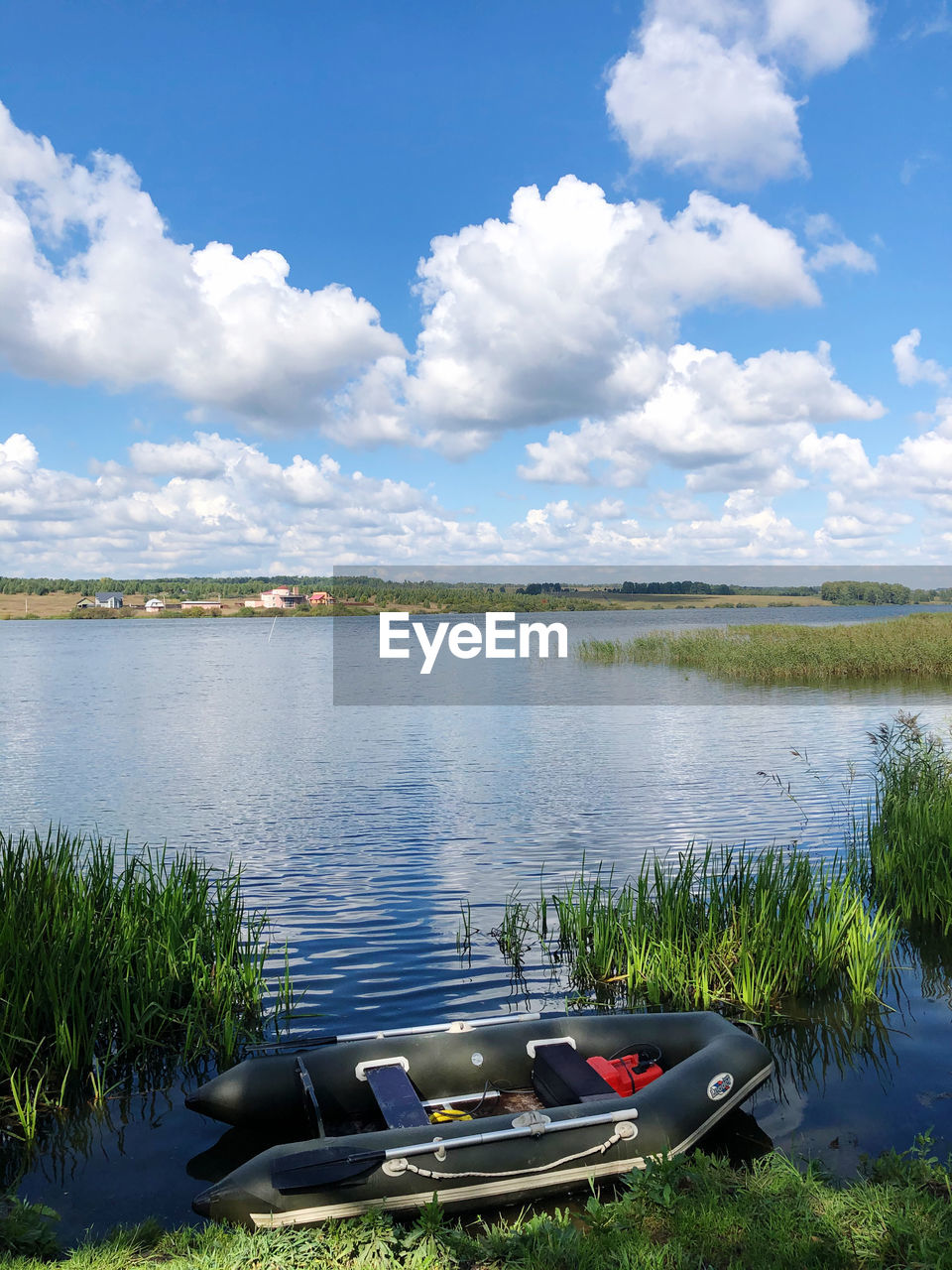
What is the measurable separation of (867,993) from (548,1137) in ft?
12.3

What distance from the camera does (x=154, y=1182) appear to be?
503 centimetres

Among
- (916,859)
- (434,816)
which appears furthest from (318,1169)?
(434,816)

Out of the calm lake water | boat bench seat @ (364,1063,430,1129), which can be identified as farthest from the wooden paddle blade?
the calm lake water

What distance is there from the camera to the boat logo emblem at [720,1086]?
5.11m

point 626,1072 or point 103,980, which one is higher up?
point 103,980

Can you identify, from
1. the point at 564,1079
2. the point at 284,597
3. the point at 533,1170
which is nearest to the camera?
the point at 533,1170

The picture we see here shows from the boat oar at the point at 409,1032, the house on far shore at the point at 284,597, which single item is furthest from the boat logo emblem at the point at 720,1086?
the house on far shore at the point at 284,597

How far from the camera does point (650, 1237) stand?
400 centimetres

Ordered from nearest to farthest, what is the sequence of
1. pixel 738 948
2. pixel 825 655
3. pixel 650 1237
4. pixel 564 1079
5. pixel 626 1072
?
pixel 650 1237 < pixel 564 1079 < pixel 626 1072 < pixel 738 948 < pixel 825 655

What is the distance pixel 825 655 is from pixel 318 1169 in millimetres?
33671

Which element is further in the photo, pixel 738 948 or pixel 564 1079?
pixel 738 948

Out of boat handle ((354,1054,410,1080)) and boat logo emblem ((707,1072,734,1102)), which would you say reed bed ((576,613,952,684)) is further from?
boat handle ((354,1054,410,1080))

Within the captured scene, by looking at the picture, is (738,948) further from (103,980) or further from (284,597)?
(284,597)

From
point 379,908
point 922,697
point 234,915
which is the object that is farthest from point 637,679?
point 234,915
